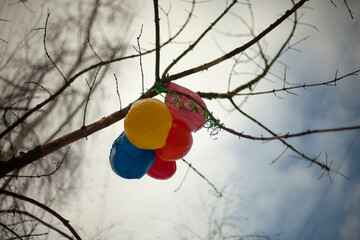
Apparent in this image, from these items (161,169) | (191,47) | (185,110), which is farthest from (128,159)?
(191,47)

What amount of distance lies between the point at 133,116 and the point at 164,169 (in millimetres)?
480

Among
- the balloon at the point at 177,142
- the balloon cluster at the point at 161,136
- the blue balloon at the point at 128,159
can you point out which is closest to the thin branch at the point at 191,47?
the balloon cluster at the point at 161,136

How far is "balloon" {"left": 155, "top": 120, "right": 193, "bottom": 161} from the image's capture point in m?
1.22

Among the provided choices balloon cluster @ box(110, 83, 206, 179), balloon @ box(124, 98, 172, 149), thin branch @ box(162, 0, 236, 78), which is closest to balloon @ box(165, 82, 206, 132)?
balloon cluster @ box(110, 83, 206, 179)

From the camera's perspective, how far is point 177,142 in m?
1.22

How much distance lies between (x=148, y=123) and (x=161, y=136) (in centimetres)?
10

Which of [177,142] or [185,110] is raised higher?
[185,110]

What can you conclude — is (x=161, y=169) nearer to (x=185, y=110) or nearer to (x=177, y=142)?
(x=177, y=142)

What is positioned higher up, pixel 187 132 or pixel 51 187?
pixel 51 187

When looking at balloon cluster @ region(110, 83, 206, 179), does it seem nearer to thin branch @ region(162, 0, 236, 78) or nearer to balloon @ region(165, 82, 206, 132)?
balloon @ region(165, 82, 206, 132)

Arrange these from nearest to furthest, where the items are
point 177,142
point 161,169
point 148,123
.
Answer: point 148,123, point 177,142, point 161,169

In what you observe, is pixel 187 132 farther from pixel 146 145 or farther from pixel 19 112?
pixel 19 112

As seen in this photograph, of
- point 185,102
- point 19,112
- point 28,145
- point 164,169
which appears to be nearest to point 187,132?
point 185,102

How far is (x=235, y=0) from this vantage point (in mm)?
1572
